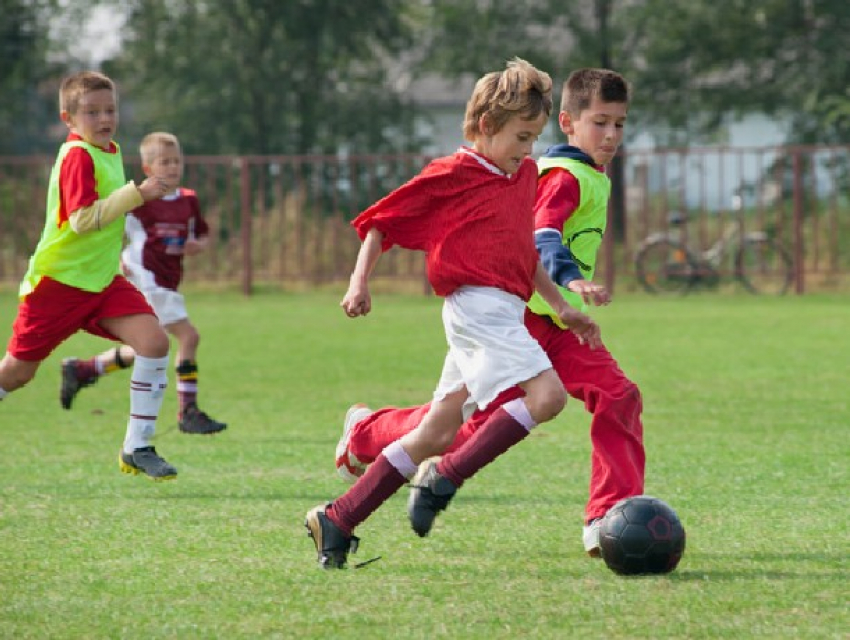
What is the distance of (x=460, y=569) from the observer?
17.4 ft

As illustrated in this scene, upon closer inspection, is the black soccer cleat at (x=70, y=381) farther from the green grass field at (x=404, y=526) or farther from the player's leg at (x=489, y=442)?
the player's leg at (x=489, y=442)

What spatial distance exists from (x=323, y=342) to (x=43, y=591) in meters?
10.9

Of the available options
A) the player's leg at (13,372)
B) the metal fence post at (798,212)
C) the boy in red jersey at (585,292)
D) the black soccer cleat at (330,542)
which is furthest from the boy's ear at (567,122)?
the metal fence post at (798,212)

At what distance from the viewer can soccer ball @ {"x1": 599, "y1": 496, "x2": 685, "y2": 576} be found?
513cm

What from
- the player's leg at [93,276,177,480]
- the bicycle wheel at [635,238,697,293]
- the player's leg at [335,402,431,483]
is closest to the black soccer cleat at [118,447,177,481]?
the player's leg at [93,276,177,480]

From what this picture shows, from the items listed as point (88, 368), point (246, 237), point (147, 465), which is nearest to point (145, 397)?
point (147, 465)

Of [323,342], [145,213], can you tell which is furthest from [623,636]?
[323,342]

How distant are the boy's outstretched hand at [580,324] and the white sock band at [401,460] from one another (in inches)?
26.8

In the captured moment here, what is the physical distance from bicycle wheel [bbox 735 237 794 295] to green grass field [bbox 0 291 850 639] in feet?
37.2

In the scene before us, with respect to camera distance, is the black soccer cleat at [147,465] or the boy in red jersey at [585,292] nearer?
the boy in red jersey at [585,292]

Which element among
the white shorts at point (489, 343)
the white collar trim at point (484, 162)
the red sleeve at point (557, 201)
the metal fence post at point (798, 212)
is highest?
the white collar trim at point (484, 162)

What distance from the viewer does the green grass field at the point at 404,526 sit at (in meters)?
4.62

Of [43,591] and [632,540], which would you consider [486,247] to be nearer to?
[632,540]

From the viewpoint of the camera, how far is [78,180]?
7098mm
